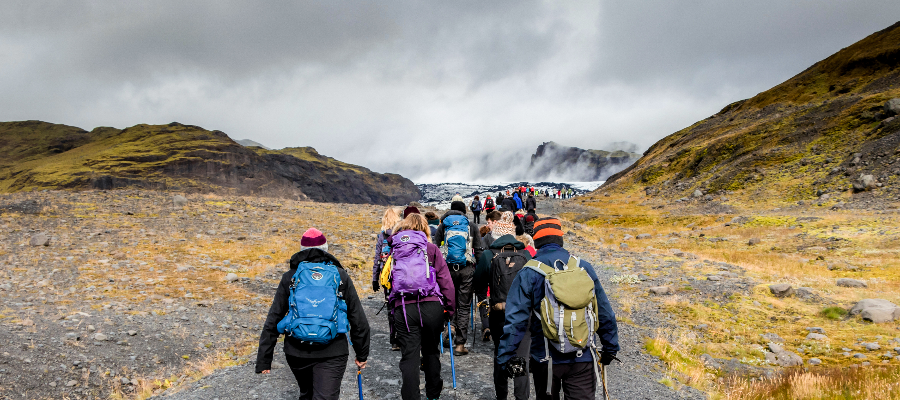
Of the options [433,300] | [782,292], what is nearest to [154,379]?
[433,300]

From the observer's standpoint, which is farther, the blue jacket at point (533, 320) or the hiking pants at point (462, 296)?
the hiking pants at point (462, 296)

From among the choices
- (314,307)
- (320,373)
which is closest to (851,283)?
(320,373)

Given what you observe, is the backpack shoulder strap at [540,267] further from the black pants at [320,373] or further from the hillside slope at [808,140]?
the hillside slope at [808,140]

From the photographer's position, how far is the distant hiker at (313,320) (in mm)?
4520

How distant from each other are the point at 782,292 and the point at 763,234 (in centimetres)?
1545

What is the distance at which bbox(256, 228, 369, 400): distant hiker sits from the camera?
4520mm

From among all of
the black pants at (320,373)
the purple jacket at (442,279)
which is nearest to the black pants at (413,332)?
the purple jacket at (442,279)

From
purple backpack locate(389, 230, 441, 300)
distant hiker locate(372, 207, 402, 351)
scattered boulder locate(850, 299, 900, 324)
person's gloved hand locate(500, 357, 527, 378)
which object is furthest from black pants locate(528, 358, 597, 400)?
scattered boulder locate(850, 299, 900, 324)

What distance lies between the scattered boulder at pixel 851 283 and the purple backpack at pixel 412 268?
56.9ft

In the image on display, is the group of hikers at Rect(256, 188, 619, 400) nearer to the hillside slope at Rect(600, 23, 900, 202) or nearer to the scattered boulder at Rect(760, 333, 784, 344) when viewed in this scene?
the scattered boulder at Rect(760, 333, 784, 344)

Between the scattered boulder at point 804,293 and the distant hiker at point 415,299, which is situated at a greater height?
the distant hiker at point 415,299

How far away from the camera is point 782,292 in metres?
14.2

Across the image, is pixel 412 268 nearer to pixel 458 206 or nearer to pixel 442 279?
pixel 442 279

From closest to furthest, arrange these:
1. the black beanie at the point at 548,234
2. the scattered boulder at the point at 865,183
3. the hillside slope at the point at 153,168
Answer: the black beanie at the point at 548,234, the scattered boulder at the point at 865,183, the hillside slope at the point at 153,168
